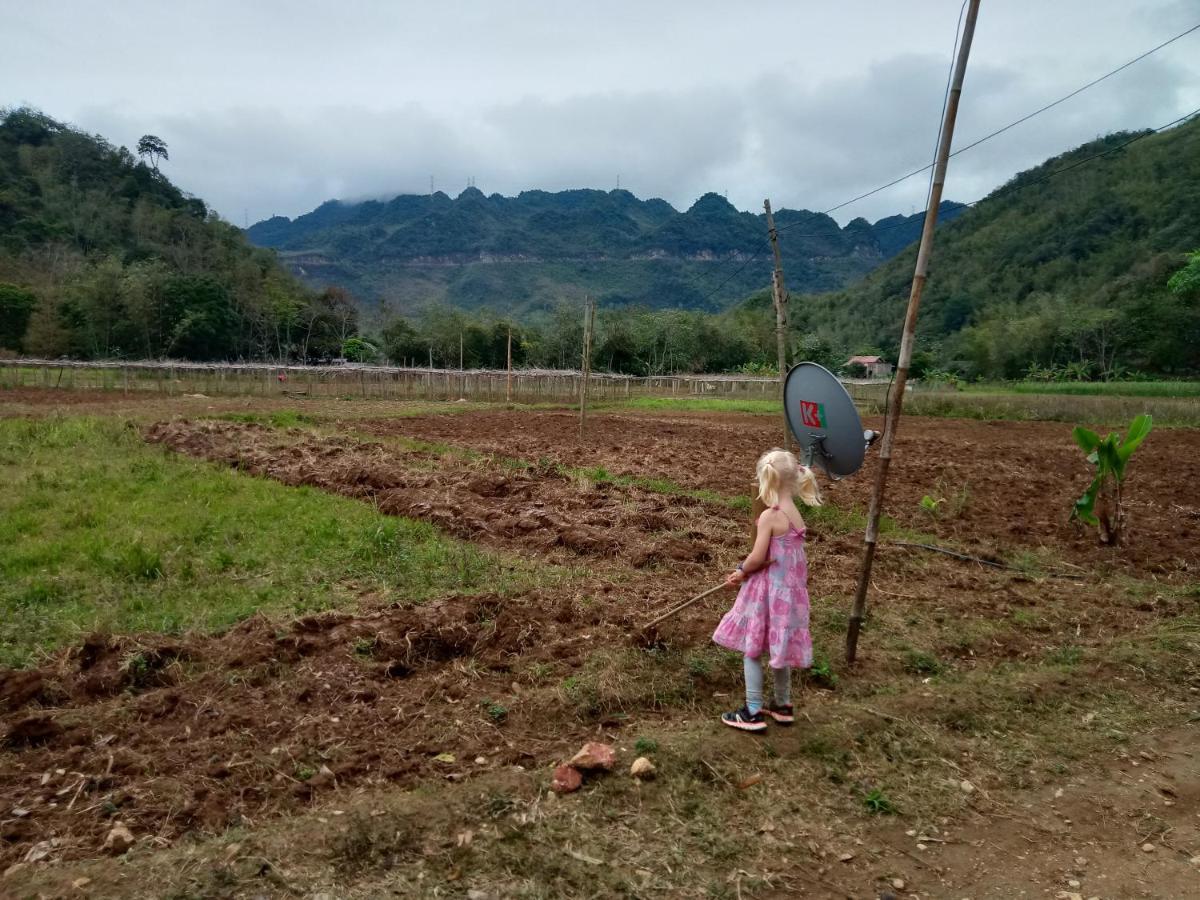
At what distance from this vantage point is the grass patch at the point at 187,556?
5.24m

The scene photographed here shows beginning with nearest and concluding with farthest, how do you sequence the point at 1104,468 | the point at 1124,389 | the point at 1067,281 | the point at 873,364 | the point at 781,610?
the point at 781,610 → the point at 1104,468 → the point at 1124,389 → the point at 1067,281 → the point at 873,364

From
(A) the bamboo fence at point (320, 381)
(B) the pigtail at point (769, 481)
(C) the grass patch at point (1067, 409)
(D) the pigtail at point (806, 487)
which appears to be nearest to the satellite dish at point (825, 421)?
(D) the pigtail at point (806, 487)

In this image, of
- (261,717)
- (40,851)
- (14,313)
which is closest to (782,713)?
(261,717)

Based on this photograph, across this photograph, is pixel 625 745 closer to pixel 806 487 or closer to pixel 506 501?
pixel 806 487

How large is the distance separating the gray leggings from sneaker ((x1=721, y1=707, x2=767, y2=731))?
0.10ft

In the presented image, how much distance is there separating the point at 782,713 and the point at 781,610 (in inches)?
23.1

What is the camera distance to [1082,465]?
1438cm

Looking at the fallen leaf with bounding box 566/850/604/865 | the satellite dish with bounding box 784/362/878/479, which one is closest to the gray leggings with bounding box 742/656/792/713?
the fallen leaf with bounding box 566/850/604/865

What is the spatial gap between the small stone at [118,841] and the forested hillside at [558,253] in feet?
349

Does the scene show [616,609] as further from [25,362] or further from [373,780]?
[25,362]

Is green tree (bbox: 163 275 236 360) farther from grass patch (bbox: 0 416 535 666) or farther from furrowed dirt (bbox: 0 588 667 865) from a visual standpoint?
furrowed dirt (bbox: 0 588 667 865)

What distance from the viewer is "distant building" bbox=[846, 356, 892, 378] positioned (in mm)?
60438

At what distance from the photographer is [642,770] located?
3.39 meters

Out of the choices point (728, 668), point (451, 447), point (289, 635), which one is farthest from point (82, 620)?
point (451, 447)
